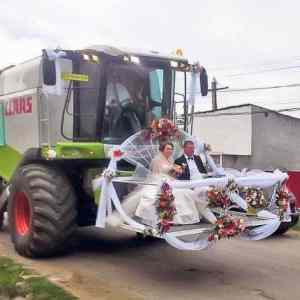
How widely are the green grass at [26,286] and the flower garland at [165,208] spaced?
125 cm

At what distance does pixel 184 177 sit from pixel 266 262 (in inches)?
68.7

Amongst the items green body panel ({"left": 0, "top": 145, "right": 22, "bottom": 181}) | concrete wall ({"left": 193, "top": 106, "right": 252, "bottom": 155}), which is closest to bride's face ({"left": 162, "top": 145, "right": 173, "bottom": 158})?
green body panel ({"left": 0, "top": 145, "right": 22, "bottom": 181})

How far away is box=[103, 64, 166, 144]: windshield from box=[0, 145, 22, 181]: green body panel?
1.90m

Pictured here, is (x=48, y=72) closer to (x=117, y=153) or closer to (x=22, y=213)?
(x=117, y=153)

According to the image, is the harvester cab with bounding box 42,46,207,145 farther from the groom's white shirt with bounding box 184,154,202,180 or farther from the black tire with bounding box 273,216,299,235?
the black tire with bounding box 273,216,299,235

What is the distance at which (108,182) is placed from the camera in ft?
23.9

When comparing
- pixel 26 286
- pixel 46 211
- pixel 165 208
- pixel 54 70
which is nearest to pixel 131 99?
pixel 54 70

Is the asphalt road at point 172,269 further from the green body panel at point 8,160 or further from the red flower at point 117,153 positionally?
the red flower at point 117,153

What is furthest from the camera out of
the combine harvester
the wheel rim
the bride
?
the wheel rim

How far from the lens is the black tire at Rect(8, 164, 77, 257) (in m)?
7.80

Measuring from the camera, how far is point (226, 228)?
659 cm

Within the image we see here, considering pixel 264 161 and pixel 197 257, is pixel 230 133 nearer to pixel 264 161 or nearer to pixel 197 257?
pixel 264 161

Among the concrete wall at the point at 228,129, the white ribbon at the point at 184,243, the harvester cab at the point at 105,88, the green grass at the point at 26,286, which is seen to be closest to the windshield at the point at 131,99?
→ the harvester cab at the point at 105,88

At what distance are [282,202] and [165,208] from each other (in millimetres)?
1857
